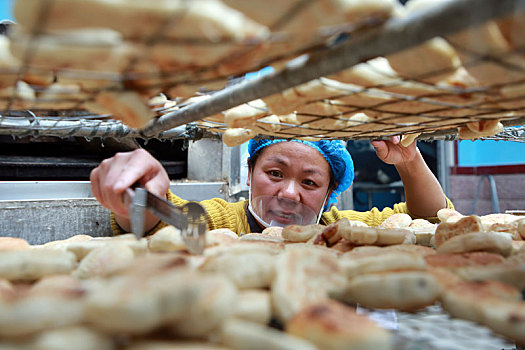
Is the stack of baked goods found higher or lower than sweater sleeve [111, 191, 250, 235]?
higher

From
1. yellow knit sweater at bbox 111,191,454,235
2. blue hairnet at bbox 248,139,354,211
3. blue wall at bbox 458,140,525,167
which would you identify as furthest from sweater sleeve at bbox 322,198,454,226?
blue wall at bbox 458,140,525,167

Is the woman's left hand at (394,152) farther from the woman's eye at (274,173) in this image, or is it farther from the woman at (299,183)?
the woman's eye at (274,173)

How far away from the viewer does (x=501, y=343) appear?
352 millimetres

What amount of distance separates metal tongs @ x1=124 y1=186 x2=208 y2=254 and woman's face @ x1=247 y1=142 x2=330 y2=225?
0.85 m

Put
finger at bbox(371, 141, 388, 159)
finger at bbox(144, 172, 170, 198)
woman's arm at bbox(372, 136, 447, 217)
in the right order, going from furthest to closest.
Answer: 1. woman's arm at bbox(372, 136, 447, 217)
2. finger at bbox(371, 141, 388, 159)
3. finger at bbox(144, 172, 170, 198)

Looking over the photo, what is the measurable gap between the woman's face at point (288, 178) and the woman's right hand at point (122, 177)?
1.78 feet

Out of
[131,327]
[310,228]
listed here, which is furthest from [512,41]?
[310,228]

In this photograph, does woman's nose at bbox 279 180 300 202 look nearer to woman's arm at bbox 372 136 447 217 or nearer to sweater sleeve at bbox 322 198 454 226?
sweater sleeve at bbox 322 198 454 226

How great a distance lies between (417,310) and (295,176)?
3.47 feet

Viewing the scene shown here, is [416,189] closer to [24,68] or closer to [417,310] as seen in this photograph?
[417,310]

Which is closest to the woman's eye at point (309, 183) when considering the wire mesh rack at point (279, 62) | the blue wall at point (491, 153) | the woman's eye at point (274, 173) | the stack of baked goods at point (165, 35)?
the woman's eye at point (274, 173)

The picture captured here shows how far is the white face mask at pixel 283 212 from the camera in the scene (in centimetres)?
142

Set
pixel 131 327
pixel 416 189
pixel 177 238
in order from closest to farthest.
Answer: pixel 131 327, pixel 177 238, pixel 416 189

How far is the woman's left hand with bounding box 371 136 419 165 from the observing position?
140 centimetres
